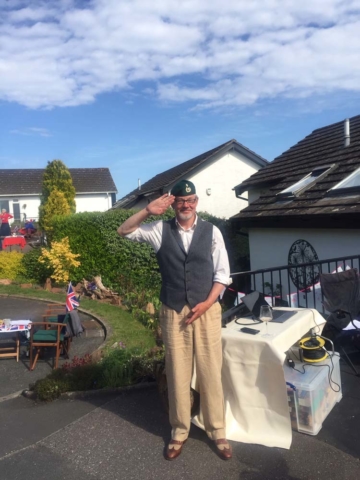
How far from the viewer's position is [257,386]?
335 cm

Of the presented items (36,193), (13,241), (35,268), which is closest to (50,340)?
(35,268)

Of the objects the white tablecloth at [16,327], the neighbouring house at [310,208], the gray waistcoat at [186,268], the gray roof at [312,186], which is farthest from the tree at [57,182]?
the gray waistcoat at [186,268]

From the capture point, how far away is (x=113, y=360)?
5.36 metres

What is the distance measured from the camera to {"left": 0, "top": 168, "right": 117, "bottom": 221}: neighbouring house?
124 ft

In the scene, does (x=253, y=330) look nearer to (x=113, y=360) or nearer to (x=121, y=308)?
(x=113, y=360)

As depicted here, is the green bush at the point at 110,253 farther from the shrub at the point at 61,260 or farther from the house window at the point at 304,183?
the house window at the point at 304,183

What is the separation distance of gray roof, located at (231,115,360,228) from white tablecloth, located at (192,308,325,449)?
4629 mm

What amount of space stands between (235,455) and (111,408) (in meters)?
1.48

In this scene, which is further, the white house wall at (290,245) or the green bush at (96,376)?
the white house wall at (290,245)

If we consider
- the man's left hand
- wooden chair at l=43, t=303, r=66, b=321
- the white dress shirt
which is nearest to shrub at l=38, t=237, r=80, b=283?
wooden chair at l=43, t=303, r=66, b=321

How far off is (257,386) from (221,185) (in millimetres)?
20230

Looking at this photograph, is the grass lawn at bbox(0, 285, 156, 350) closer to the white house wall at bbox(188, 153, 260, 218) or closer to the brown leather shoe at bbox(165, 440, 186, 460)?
the brown leather shoe at bbox(165, 440, 186, 460)

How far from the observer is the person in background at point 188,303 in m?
3.26

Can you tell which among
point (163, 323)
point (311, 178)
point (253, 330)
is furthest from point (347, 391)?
point (311, 178)
